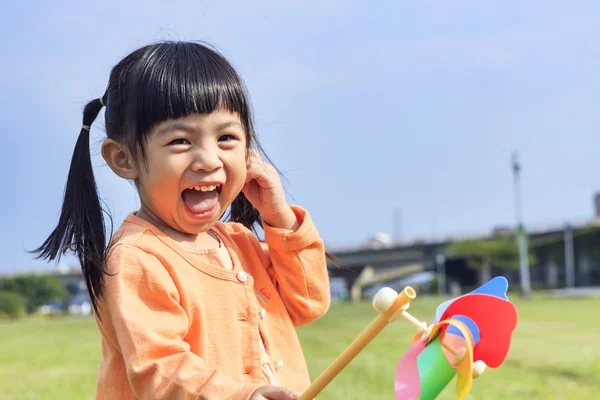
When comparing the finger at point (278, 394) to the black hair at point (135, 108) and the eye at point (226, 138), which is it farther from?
the eye at point (226, 138)

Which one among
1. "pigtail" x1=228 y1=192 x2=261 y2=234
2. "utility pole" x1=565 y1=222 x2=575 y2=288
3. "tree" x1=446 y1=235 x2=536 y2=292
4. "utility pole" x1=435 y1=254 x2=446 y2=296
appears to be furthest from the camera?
"utility pole" x1=435 y1=254 x2=446 y2=296

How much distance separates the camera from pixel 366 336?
4.25ft

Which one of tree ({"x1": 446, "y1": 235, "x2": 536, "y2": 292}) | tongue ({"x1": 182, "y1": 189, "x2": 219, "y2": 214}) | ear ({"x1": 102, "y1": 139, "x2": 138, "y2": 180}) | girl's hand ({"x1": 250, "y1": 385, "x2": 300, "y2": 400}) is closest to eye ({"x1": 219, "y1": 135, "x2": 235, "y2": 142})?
tongue ({"x1": 182, "y1": 189, "x2": 219, "y2": 214})

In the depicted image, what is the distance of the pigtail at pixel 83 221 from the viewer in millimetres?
1693

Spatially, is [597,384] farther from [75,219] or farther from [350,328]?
[350,328]

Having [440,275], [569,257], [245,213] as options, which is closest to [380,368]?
[245,213]

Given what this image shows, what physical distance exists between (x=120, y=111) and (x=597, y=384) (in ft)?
14.7

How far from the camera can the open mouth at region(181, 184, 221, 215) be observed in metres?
1.72

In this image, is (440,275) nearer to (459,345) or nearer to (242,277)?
(242,277)

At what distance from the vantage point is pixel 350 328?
40.6ft

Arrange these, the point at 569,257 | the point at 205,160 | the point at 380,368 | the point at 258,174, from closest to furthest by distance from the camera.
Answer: the point at 205,160 < the point at 258,174 < the point at 380,368 < the point at 569,257

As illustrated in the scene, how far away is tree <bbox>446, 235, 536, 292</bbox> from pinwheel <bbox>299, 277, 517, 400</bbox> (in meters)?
47.5

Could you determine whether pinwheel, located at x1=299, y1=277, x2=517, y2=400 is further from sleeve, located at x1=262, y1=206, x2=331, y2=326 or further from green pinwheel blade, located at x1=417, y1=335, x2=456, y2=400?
sleeve, located at x1=262, y1=206, x2=331, y2=326

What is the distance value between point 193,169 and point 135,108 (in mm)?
191
